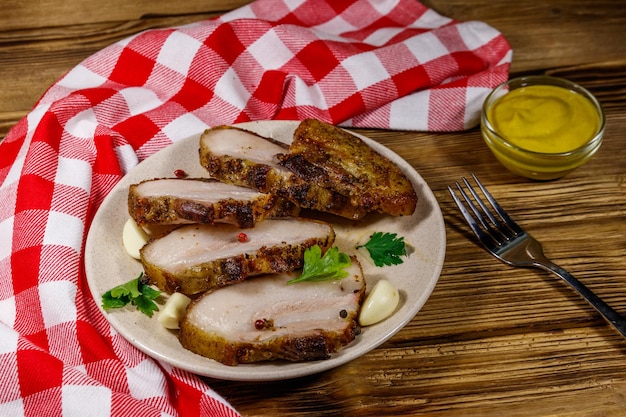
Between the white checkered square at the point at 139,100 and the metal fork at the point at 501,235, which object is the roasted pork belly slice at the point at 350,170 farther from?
the white checkered square at the point at 139,100

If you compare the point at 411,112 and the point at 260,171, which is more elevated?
the point at 260,171

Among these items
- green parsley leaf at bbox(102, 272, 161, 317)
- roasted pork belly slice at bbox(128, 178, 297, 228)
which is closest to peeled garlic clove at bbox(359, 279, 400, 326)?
roasted pork belly slice at bbox(128, 178, 297, 228)

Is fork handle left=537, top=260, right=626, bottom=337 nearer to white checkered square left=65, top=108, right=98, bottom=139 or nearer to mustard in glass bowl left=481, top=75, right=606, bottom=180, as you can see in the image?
mustard in glass bowl left=481, top=75, right=606, bottom=180

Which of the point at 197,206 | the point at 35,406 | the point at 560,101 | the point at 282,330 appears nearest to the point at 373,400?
the point at 282,330

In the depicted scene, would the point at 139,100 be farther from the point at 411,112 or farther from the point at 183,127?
the point at 411,112

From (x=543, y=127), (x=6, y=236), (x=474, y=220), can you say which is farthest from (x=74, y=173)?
(x=543, y=127)

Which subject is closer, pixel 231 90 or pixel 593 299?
pixel 593 299

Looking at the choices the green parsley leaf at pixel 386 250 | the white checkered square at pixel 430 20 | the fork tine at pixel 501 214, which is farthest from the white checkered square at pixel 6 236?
the white checkered square at pixel 430 20
